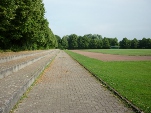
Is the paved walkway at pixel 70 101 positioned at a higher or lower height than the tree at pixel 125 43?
lower

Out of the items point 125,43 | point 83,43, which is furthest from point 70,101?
point 125,43

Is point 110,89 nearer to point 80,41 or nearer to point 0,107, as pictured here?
point 0,107

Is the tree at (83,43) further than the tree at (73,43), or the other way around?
the tree at (73,43)

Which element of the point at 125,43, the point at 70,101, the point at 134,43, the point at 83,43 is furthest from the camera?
the point at 125,43

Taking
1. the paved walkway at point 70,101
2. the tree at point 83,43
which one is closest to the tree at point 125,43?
the tree at point 83,43

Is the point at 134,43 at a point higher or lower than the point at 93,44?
higher

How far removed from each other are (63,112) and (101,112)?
117 centimetres

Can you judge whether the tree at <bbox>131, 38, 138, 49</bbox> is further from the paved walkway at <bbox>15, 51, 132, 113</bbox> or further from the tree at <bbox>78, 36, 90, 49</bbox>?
the paved walkway at <bbox>15, 51, 132, 113</bbox>

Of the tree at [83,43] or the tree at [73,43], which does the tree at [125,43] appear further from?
the tree at [73,43]

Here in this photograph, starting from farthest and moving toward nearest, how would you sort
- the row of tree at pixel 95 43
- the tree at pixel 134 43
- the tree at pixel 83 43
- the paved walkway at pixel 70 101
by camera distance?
the tree at pixel 83 43 → the tree at pixel 134 43 → the row of tree at pixel 95 43 → the paved walkway at pixel 70 101

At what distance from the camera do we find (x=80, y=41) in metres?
162

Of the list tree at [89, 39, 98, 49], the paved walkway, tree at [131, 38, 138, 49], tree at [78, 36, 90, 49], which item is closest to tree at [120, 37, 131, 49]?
tree at [131, 38, 138, 49]

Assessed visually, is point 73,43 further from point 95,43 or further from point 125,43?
point 125,43

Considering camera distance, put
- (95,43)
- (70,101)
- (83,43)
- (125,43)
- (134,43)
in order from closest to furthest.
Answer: (70,101) < (95,43) < (134,43) < (83,43) < (125,43)
